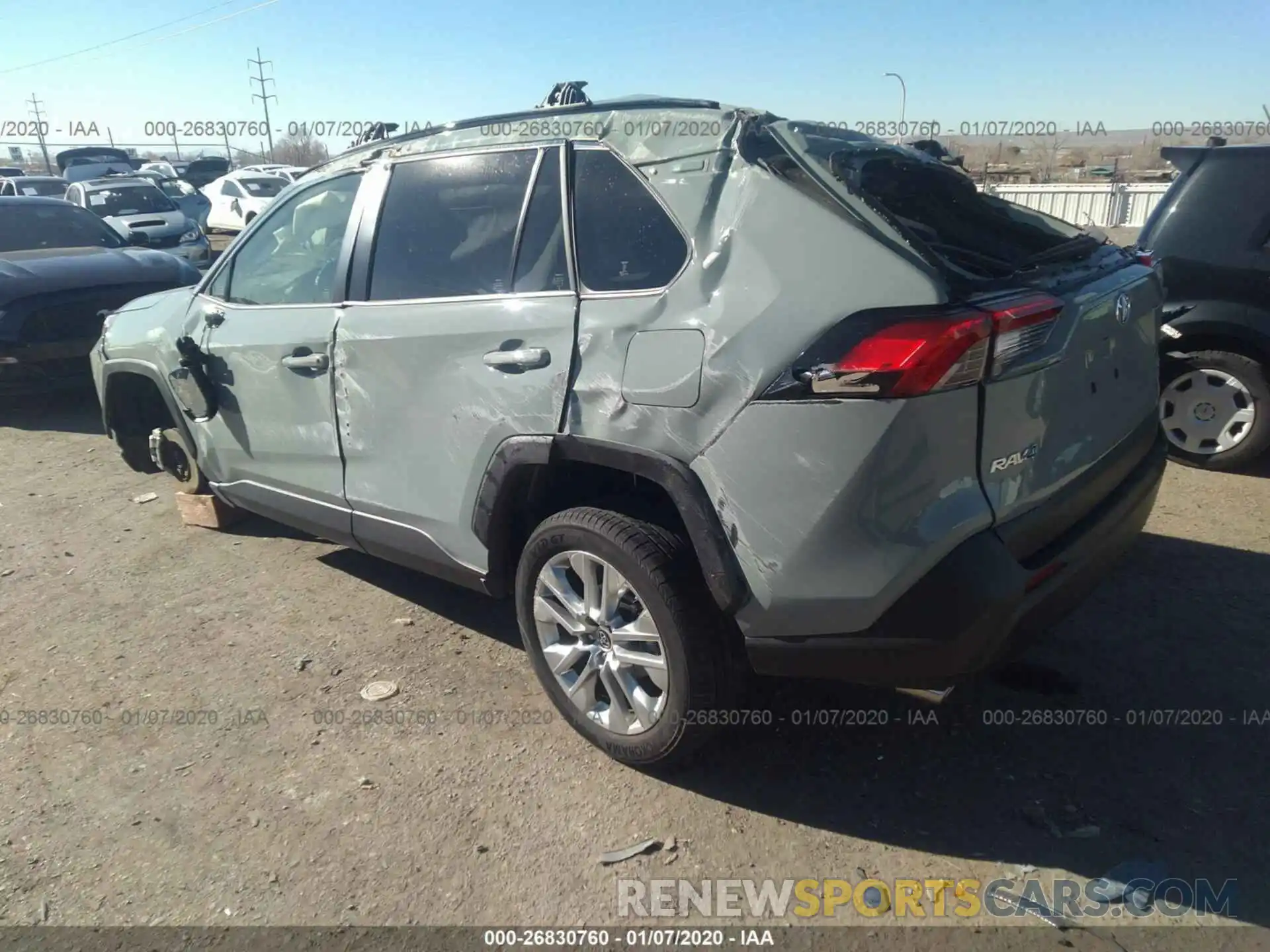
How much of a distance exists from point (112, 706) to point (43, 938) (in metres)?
1.16

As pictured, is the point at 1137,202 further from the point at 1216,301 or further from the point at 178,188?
the point at 178,188

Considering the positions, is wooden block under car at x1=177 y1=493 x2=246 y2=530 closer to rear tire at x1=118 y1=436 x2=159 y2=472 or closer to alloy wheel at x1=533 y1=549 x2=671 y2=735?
rear tire at x1=118 y1=436 x2=159 y2=472

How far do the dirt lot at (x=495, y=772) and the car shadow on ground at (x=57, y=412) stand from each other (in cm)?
364

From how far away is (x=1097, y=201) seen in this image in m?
22.7

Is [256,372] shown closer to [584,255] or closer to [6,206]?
[584,255]

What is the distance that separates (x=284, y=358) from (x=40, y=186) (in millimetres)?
21323

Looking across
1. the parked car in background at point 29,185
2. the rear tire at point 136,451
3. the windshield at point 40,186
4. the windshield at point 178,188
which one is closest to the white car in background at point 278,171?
the windshield at point 178,188

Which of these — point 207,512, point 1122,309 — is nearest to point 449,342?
point 1122,309

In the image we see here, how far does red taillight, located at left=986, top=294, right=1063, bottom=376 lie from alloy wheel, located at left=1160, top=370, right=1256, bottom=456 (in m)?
3.24

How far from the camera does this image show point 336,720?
3232 millimetres

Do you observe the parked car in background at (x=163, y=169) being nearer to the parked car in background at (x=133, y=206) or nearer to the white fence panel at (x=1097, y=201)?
the parked car in background at (x=133, y=206)

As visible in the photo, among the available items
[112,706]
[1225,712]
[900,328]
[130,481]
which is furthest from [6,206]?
[1225,712]

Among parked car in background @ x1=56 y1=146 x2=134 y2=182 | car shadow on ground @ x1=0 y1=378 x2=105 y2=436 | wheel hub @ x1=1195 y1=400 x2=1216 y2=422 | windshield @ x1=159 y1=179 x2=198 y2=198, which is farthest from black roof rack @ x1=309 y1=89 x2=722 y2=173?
parked car in background @ x1=56 y1=146 x2=134 y2=182

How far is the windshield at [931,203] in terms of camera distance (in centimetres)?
242
